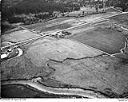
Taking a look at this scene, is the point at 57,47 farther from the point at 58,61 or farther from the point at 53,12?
the point at 53,12

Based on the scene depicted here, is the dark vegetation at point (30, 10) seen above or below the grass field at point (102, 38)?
above

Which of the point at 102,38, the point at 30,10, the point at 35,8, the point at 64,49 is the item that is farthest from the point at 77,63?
the point at 30,10

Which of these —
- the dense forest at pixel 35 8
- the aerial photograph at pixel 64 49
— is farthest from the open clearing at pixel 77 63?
the dense forest at pixel 35 8

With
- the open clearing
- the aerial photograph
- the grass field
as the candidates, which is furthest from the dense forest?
the grass field

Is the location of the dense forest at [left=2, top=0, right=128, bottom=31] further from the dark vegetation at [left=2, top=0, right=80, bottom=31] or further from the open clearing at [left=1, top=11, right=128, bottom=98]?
the open clearing at [left=1, top=11, right=128, bottom=98]

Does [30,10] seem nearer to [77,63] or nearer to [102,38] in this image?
[102,38]

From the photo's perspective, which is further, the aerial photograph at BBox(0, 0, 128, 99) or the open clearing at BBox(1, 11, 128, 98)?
the open clearing at BBox(1, 11, 128, 98)

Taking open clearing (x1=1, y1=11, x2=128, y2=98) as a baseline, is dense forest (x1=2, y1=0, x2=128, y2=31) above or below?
above

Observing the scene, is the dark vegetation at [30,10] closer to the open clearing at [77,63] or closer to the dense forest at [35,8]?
the dense forest at [35,8]

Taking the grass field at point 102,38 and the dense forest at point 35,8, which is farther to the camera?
the dense forest at point 35,8
